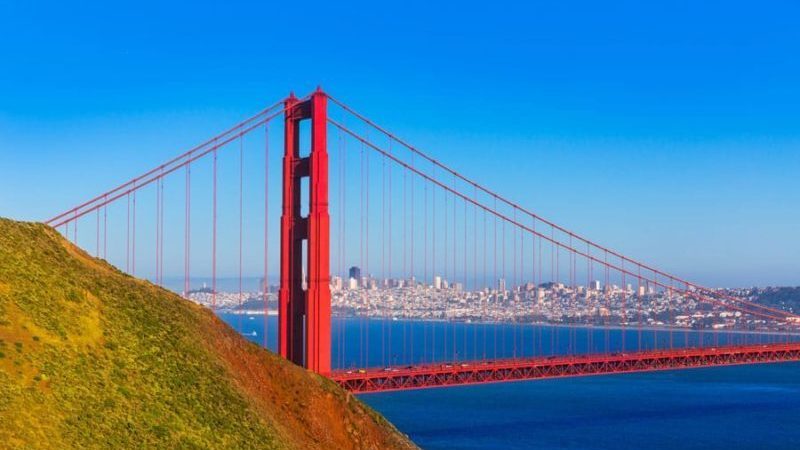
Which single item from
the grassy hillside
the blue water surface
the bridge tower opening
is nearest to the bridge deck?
the bridge tower opening

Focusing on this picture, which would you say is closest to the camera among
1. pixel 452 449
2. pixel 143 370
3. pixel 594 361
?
pixel 143 370

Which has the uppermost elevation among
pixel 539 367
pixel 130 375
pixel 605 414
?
pixel 130 375

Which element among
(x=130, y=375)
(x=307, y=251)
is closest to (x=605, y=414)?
(x=307, y=251)

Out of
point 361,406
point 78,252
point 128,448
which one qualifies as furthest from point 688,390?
point 128,448

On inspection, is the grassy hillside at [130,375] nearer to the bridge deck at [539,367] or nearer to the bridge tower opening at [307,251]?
the bridge tower opening at [307,251]

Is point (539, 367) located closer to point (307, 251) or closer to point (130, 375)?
point (307, 251)

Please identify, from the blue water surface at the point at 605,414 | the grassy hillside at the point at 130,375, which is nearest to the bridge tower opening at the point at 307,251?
the grassy hillside at the point at 130,375

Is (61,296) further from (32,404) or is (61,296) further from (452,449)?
(452,449)
